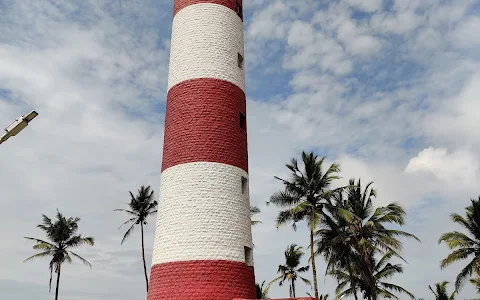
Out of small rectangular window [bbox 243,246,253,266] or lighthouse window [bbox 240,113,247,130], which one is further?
lighthouse window [bbox 240,113,247,130]

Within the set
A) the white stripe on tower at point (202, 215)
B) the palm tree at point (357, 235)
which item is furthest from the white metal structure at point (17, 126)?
the palm tree at point (357, 235)

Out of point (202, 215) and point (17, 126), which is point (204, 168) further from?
point (17, 126)

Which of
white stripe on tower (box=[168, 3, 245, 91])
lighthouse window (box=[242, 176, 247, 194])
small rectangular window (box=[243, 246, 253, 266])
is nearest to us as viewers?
small rectangular window (box=[243, 246, 253, 266])

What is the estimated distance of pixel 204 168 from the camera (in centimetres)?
1877

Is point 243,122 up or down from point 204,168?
up

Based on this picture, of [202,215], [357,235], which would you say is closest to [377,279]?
[357,235]

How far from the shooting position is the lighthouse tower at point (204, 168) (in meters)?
17.5

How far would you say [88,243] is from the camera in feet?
157

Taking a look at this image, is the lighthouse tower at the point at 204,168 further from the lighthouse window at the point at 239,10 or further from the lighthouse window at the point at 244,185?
the lighthouse window at the point at 239,10

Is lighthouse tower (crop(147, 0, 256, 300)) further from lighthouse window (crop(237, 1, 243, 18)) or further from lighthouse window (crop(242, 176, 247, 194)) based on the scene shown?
lighthouse window (crop(237, 1, 243, 18))

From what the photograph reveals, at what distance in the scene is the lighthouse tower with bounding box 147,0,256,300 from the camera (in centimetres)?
1753

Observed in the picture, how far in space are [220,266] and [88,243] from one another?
113 feet

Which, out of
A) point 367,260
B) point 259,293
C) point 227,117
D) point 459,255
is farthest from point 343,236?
point 259,293

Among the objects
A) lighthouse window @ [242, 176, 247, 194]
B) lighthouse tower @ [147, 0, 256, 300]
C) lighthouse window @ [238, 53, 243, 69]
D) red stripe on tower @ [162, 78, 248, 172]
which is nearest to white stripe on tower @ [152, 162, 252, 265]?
lighthouse tower @ [147, 0, 256, 300]
